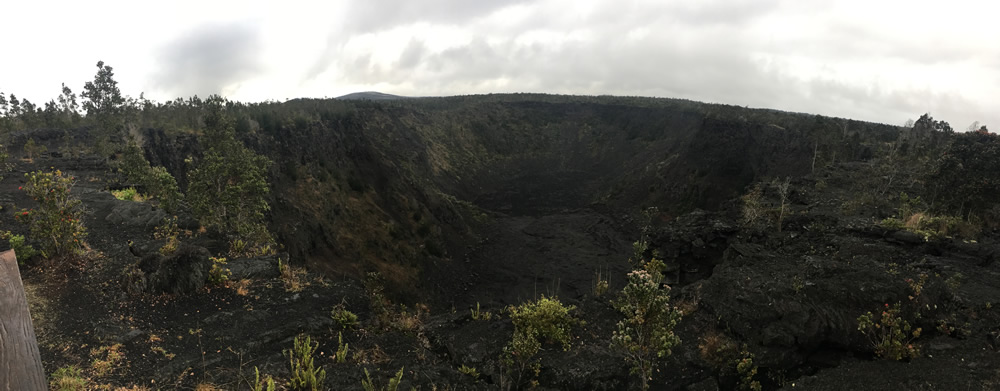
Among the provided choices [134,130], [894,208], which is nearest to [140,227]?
[134,130]

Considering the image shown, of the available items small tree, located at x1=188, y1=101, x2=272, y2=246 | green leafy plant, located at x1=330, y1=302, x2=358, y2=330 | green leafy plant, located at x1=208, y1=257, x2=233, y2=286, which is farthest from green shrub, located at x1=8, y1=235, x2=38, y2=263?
green leafy plant, located at x1=330, y1=302, x2=358, y2=330

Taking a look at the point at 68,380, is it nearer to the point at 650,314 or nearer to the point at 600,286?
the point at 650,314

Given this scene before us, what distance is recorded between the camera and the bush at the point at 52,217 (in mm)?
11211

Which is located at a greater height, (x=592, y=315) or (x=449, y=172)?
(x=449, y=172)

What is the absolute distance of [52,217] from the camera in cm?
1123

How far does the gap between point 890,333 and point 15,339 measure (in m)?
13.4

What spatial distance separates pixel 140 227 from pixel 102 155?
62.5ft

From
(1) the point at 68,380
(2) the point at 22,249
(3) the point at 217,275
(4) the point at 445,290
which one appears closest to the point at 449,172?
(4) the point at 445,290

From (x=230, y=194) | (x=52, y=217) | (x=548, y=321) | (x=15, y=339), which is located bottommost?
(x=548, y=321)

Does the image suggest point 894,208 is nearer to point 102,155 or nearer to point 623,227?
point 623,227

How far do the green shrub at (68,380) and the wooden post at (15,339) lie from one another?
291 inches

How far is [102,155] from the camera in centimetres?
2789

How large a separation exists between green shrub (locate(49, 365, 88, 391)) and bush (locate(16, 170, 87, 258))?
5.71 metres

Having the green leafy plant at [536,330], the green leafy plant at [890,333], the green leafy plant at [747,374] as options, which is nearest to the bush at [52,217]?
the green leafy plant at [536,330]
